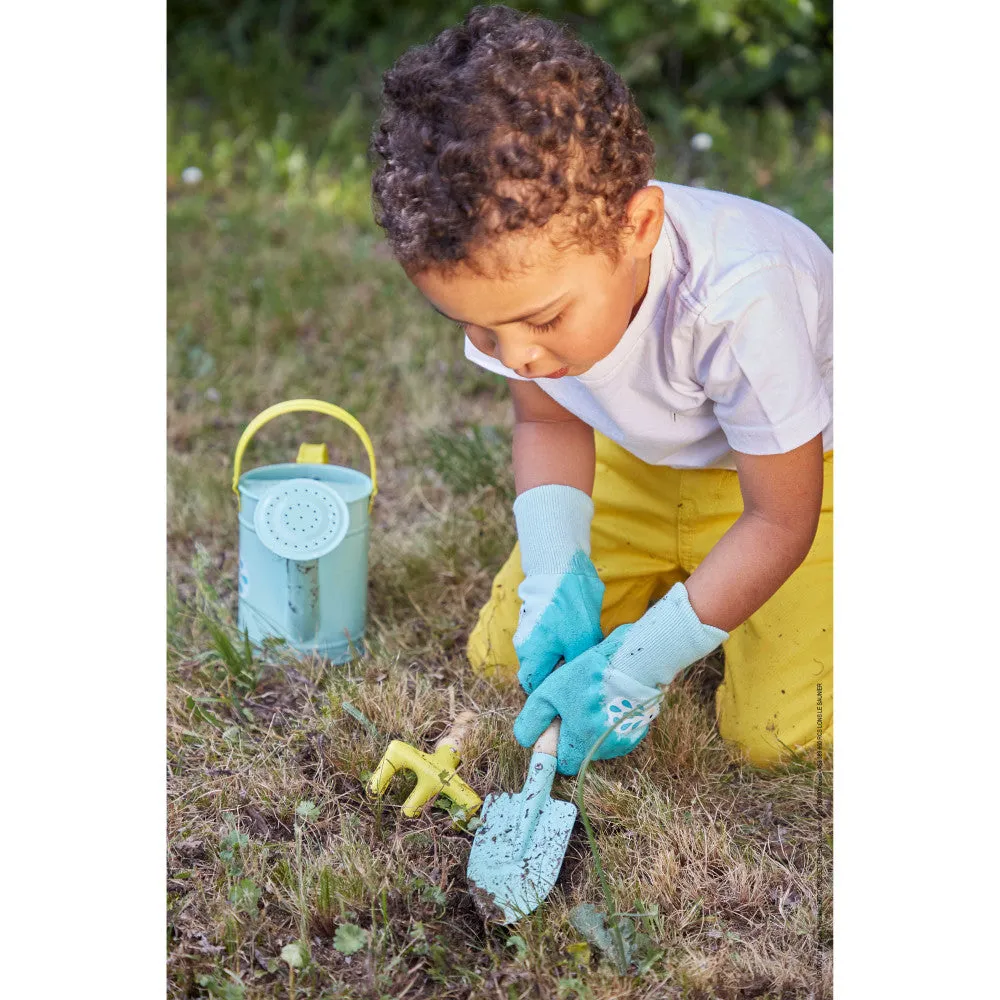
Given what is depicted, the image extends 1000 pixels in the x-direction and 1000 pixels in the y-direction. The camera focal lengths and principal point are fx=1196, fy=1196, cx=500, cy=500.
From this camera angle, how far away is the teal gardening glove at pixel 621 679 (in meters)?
1.52

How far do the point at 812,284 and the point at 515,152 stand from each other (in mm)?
500

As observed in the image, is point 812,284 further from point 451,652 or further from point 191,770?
point 191,770

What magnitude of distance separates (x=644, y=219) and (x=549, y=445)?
0.53 meters

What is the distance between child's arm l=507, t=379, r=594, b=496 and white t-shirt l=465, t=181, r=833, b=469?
0.62 feet

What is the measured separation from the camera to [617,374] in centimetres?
157

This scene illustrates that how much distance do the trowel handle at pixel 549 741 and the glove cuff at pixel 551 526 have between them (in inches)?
9.0

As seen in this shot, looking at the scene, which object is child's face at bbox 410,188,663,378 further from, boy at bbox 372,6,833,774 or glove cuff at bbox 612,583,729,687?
glove cuff at bbox 612,583,729,687

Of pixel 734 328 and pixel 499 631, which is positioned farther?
pixel 499 631

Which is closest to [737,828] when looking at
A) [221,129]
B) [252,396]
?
[252,396]

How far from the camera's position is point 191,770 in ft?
5.27

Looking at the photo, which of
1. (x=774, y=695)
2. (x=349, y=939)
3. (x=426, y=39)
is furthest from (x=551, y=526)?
(x=426, y=39)

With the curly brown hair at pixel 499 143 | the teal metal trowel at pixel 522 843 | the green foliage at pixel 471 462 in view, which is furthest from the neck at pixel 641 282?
the green foliage at pixel 471 462

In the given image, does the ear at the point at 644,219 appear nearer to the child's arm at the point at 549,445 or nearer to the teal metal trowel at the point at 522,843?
the child's arm at the point at 549,445

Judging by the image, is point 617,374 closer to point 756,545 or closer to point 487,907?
point 756,545
